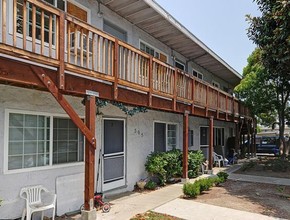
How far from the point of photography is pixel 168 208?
695cm

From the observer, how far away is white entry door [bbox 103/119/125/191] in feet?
27.0

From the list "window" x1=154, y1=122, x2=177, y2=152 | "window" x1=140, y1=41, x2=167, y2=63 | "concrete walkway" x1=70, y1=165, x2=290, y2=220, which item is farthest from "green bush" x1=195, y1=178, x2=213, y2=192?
"window" x1=140, y1=41, x2=167, y2=63

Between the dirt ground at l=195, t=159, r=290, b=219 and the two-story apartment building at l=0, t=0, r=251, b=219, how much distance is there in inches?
106

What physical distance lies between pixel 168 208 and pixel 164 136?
4.97 metres

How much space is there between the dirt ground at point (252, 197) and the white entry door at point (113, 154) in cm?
243

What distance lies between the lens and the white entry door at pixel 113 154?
8234mm

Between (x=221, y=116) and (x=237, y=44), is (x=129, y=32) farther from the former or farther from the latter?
(x=237, y=44)

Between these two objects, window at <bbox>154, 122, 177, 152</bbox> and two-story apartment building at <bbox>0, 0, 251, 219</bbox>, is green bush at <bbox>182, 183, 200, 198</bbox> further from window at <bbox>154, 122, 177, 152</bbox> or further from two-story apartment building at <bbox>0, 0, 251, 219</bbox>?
window at <bbox>154, 122, 177, 152</bbox>

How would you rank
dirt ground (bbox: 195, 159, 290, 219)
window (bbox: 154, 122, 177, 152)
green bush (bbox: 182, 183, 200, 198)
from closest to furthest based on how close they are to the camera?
dirt ground (bbox: 195, 159, 290, 219), green bush (bbox: 182, 183, 200, 198), window (bbox: 154, 122, 177, 152)

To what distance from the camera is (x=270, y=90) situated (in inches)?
651

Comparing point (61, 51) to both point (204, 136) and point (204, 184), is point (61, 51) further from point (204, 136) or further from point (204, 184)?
point (204, 136)

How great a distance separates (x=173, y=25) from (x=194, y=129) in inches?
252

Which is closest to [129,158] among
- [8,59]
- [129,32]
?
[129,32]

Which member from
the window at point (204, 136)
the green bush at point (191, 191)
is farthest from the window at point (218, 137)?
the green bush at point (191, 191)
